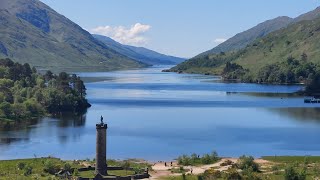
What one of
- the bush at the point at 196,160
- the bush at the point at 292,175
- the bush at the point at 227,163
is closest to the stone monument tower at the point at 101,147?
the bush at the point at 196,160

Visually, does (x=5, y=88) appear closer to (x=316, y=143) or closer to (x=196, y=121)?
(x=196, y=121)

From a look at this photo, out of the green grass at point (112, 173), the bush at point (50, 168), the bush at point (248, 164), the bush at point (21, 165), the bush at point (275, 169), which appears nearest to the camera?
the green grass at point (112, 173)

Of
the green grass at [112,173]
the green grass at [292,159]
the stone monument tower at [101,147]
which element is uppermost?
the stone monument tower at [101,147]

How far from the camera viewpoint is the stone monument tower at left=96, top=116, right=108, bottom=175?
8375 cm

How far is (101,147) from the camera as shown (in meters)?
84.6

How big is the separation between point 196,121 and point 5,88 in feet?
206

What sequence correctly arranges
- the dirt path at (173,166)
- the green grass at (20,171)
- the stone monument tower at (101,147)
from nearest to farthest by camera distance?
the stone monument tower at (101,147) < the green grass at (20,171) < the dirt path at (173,166)

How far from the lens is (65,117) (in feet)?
603

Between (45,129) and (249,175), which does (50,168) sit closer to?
(249,175)

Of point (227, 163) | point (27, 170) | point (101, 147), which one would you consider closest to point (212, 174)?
point (227, 163)

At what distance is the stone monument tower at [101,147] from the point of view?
8375 centimetres

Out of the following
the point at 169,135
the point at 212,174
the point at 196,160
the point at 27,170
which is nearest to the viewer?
the point at 212,174

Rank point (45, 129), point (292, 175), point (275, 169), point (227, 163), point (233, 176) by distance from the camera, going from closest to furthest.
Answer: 1. point (292, 175)
2. point (233, 176)
3. point (275, 169)
4. point (227, 163)
5. point (45, 129)

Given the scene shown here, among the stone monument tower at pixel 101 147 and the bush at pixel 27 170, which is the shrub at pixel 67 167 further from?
the stone monument tower at pixel 101 147
